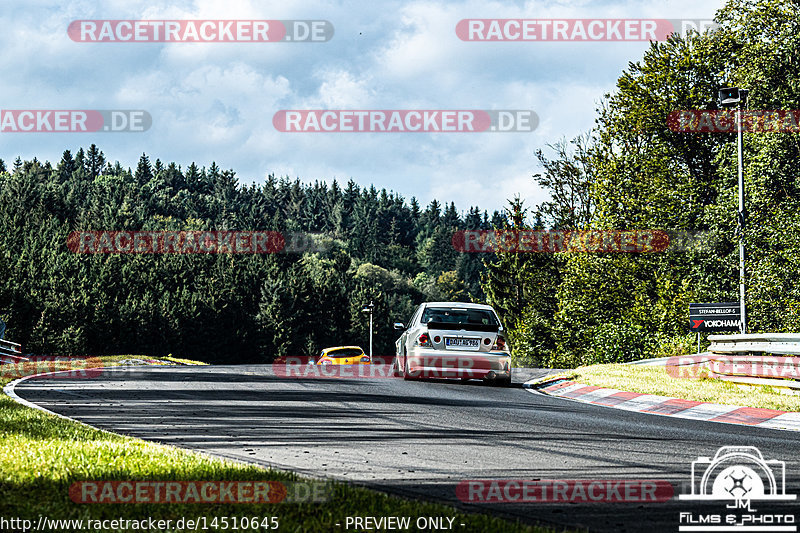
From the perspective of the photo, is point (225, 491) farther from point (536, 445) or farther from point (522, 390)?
point (522, 390)

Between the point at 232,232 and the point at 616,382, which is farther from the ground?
the point at 232,232

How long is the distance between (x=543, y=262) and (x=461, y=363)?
34041 millimetres

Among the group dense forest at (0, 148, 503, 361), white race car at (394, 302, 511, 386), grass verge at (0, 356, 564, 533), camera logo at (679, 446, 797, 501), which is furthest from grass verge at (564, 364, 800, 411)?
dense forest at (0, 148, 503, 361)

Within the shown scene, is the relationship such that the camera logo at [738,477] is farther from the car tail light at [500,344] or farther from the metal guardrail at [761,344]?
Result: the car tail light at [500,344]

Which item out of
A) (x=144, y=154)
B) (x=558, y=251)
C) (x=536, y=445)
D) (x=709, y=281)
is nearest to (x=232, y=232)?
(x=144, y=154)

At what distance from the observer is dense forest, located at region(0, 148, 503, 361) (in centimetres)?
7312

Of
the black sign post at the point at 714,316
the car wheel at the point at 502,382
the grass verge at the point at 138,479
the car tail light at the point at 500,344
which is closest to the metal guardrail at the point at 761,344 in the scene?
the black sign post at the point at 714,316

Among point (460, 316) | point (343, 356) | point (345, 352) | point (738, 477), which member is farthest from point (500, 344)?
point (345, 352)

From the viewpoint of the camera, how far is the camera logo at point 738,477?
235 inches

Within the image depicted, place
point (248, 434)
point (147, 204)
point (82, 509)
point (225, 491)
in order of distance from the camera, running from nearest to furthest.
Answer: point (82, 509) < point (225, 491) < point (248, 434) < point (147, 204)

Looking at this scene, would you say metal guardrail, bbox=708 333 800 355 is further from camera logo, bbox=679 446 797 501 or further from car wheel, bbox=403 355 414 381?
camera logo, bbox=679 446 797 501

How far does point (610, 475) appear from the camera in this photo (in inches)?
267

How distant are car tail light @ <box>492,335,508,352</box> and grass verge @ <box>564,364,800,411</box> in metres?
2.07

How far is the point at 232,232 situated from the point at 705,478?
382ft
